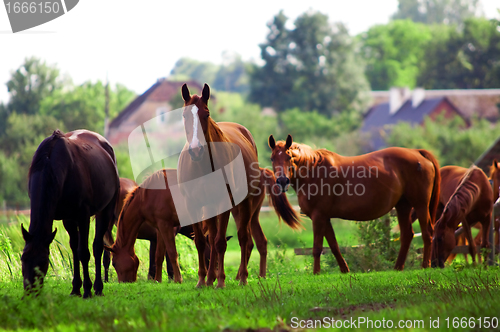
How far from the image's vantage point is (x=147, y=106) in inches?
2224

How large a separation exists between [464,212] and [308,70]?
163 ft

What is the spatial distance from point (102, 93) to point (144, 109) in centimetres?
587

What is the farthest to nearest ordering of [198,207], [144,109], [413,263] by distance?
[144,109] → [413,263] → [198,207]

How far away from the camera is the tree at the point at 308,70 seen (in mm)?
58094

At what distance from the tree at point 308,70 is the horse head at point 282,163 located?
1932 inches

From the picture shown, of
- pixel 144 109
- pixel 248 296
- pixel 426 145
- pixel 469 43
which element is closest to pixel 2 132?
pixel 144 109

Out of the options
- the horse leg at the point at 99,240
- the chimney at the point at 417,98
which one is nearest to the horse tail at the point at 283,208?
the horse leg at the point at 99,240

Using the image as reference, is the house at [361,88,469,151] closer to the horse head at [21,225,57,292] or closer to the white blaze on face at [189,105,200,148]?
the white blaze on face at [189,105,200,148]

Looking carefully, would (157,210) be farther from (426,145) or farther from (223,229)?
(426,145)

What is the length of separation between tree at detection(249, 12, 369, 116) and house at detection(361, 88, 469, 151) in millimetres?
3071

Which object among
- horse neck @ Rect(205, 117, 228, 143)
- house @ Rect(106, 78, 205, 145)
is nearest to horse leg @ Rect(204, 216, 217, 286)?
horse neck @ Rect(205, 117, 228, 143)

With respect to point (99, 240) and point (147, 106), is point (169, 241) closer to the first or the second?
point (99, 240)

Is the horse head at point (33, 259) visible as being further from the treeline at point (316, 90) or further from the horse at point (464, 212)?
the treeline at point (316, 90)

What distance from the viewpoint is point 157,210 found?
878 centimetres
